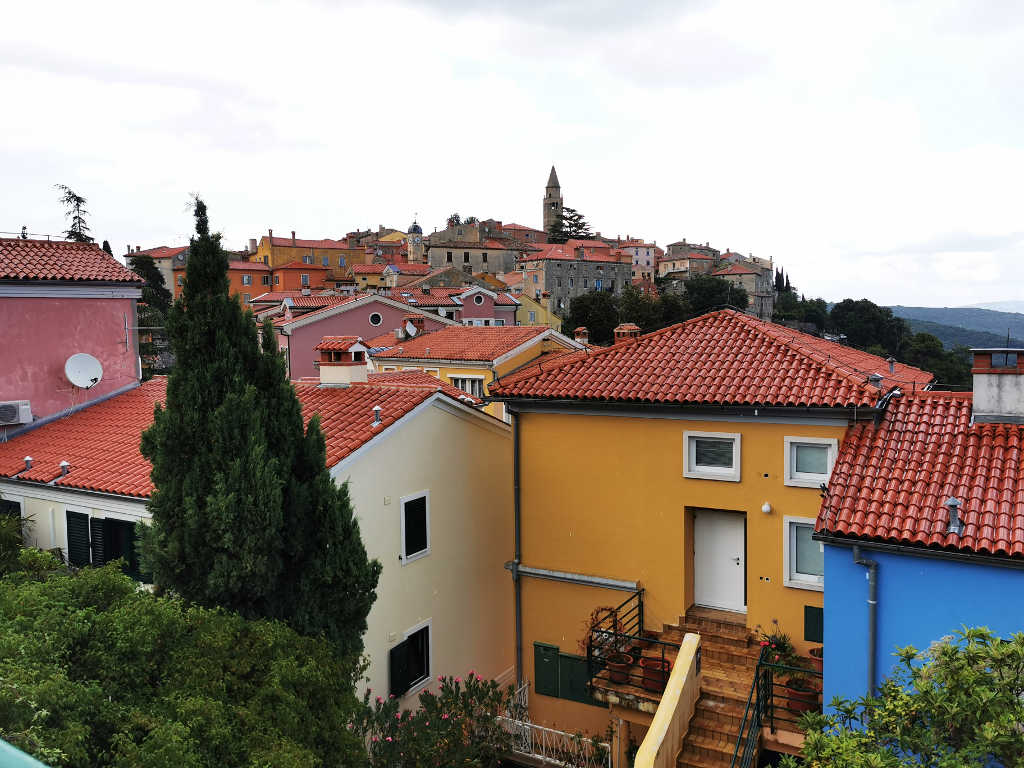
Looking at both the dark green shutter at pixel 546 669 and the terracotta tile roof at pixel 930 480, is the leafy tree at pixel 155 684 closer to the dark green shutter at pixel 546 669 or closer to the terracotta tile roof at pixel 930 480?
the terracotta tile roof at pixel 930 480

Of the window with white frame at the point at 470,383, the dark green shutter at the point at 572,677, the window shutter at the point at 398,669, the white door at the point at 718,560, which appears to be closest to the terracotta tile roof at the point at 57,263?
the window shutter at the point at 398,669

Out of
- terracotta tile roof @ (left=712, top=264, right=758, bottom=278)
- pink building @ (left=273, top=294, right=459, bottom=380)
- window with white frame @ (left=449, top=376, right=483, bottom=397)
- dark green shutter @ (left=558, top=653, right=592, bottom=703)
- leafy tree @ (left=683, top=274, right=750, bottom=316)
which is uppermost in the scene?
terracotta tile roof @ (left=712, top=264, right=758, bottom=278)

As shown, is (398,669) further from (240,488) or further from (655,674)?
(240,488)

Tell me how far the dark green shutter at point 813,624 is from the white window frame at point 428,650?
21.6 ft

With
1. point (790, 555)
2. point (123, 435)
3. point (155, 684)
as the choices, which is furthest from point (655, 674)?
point (123, 435)

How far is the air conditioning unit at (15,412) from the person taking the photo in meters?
15.0

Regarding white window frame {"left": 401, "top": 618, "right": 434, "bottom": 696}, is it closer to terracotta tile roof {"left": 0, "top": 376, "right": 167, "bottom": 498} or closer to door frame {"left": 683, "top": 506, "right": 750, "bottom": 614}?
door frame {"left": 683, "top": 506, "right": 750, "bottom": 614}

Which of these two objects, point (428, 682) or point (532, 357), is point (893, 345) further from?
point (428, 682)

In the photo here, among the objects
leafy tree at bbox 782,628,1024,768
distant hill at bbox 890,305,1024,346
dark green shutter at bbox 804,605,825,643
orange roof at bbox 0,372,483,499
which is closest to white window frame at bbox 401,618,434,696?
orange roof at bbox 0,372,483,499

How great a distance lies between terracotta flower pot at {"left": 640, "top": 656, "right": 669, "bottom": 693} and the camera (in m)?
12.3

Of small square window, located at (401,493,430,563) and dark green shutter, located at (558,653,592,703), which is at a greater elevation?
small square window, located at (401,493,430,563)

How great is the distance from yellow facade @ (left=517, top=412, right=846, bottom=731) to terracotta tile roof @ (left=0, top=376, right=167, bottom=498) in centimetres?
699

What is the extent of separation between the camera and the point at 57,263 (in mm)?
16422

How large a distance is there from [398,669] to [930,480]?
895cm
